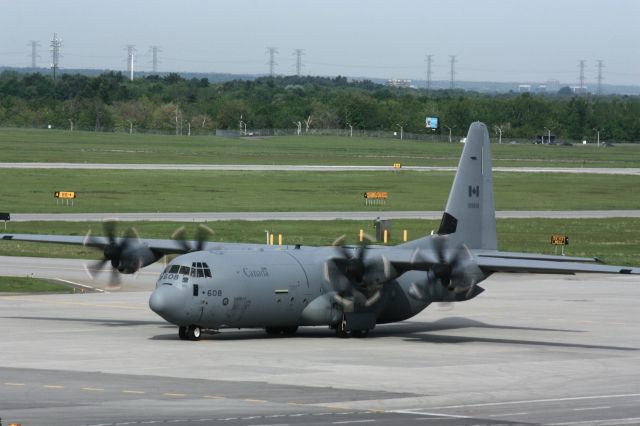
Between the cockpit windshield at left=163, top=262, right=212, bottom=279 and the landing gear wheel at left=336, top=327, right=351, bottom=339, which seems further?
the landing gear wheel at left=336, top=327, right=351, bottom=339

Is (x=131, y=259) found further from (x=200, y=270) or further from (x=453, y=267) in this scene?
(x=453, y=267)

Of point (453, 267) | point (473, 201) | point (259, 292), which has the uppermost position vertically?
point (473, 201)

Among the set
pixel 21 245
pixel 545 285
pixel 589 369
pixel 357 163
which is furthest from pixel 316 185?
pixel 589 369

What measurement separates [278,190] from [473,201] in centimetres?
6630

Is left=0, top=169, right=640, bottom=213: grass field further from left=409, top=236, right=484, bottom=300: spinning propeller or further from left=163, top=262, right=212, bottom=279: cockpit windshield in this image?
left=409, top=236, right=484, bottom=300: spinning propeller

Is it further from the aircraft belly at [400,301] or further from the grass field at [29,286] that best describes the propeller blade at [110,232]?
the grass field at [29,286]

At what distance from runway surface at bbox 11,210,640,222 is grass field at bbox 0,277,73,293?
26.3 meters

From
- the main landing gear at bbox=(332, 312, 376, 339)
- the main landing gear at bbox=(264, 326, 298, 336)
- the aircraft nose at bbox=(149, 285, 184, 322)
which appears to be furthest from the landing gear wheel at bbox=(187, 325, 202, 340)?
the main landing gear at bbox=(332, 312, 376, 339)

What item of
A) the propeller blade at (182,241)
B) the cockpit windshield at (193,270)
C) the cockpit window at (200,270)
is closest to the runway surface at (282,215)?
the propeller blade at (182,241)

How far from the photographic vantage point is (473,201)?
4266 centimetres

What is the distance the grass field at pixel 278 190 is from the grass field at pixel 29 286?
112 feet

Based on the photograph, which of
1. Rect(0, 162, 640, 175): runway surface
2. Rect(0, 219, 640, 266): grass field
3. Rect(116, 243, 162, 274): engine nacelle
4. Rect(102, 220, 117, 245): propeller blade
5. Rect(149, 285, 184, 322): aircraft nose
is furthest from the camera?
Rect(0, 162, 640, 175): runway surface

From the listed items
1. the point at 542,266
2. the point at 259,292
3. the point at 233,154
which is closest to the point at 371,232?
the point at 259,292

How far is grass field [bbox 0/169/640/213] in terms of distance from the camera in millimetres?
94375
